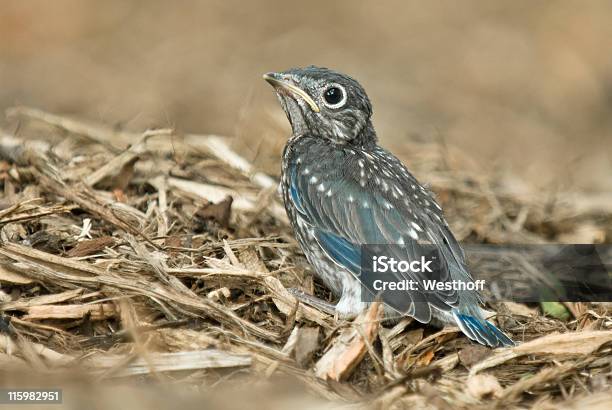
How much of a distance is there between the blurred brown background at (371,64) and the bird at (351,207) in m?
2.93

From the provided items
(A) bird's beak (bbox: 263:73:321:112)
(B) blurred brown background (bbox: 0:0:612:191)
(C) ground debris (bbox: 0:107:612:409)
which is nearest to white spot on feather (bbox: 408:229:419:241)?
(C) ground debris (bbox: 0:107:612:409)

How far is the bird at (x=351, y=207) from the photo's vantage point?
5.28 m

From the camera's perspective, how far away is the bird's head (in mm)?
6195

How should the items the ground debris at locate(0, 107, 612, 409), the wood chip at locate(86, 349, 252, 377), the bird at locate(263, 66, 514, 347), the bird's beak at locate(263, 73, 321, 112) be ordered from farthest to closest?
the bird's beak at locate(263, 73, 321, 112)
the bird at locate(263, 66, 514, 347)
the ground debris at locate(0, 107, 612, 409)
the wood chip at locate(86, 349, 252, 377)

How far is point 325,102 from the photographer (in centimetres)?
623

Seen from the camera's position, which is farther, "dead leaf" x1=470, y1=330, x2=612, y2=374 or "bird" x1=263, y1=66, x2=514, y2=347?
"bird" x1=263, y1=66, x2=514, y2=347

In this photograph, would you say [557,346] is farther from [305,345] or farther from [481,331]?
[305,345]

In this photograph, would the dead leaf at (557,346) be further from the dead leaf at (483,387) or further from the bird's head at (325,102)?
the bird's head at (325,102)

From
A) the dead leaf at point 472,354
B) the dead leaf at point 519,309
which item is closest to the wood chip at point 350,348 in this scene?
the dead leaf at point 472,354

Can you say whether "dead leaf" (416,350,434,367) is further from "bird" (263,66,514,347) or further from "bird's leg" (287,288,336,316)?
"bird's leg" (287,288,336,316)

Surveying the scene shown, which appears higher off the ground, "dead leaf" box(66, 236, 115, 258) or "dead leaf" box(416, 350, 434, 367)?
"dead leaf" box(66, 236, 115, 258)

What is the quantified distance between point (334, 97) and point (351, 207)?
910 mm

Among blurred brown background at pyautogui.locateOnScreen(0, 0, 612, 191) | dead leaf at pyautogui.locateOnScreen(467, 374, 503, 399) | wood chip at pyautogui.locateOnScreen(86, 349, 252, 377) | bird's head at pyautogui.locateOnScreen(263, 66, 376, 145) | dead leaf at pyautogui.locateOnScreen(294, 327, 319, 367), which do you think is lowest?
dead leaf at pyautogui.locateOnScreen(467, 374, 503, 399)

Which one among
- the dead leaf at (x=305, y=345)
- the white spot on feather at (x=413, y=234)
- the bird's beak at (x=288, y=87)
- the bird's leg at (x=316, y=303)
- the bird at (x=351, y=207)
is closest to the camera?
the dead leaf at (x=305, y=345)
